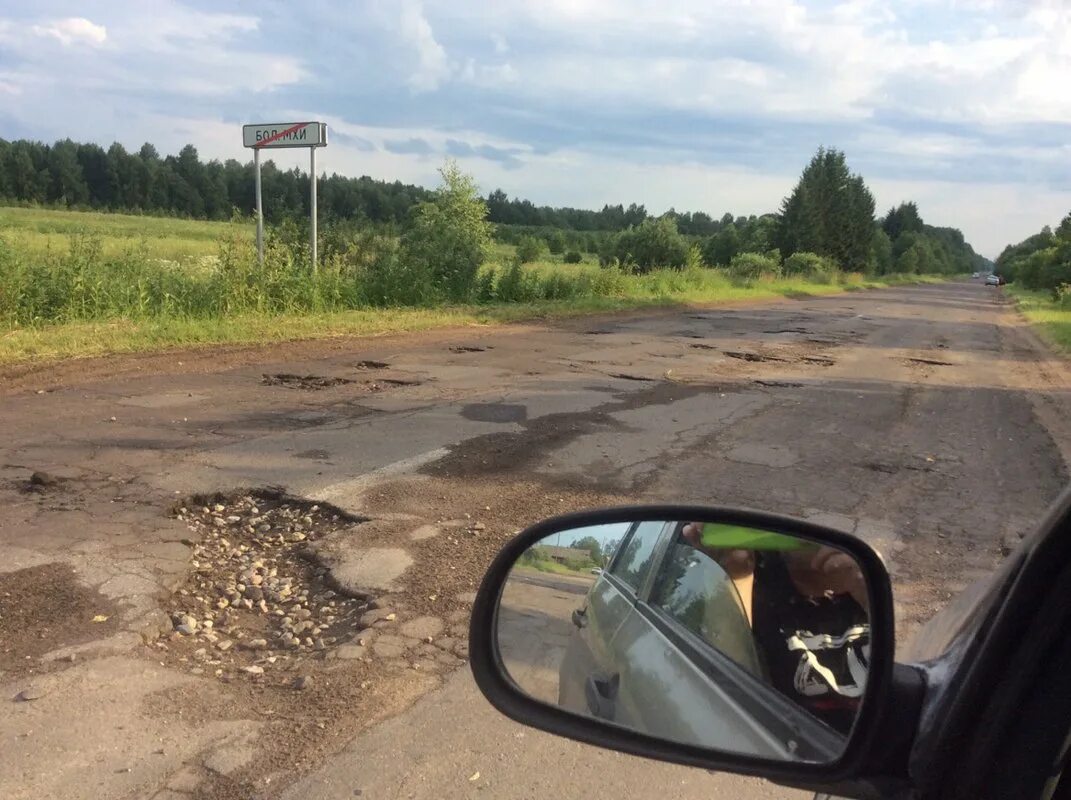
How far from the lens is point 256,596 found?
4031 mm

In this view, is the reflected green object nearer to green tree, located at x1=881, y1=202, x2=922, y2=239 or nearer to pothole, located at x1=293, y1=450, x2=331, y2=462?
pothole, located at x1=293, y1=450, x2=331, y2=462

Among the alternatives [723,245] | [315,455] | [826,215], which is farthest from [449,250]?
[723,245]

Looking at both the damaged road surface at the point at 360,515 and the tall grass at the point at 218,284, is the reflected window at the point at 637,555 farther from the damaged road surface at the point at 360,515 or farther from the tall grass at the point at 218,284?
the tall grass at the point at 218,284

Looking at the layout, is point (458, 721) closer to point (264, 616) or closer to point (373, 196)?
point (264, 616)

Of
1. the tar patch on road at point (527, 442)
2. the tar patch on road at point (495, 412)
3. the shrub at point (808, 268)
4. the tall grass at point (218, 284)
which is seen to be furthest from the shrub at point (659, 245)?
the tar patch on road at point (495, 412)

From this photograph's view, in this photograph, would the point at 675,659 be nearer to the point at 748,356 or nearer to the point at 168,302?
the point at 748,356

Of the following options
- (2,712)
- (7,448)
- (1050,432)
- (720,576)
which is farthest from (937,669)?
(1050,432)

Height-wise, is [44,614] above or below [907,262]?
below

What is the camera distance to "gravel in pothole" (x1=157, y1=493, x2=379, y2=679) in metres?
3.51

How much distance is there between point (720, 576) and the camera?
63.4 inches

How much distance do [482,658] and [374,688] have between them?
1613 millimetres

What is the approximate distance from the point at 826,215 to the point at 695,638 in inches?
2644

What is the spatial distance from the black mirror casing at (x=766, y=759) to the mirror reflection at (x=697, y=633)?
3cm

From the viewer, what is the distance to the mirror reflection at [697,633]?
1396 mm
